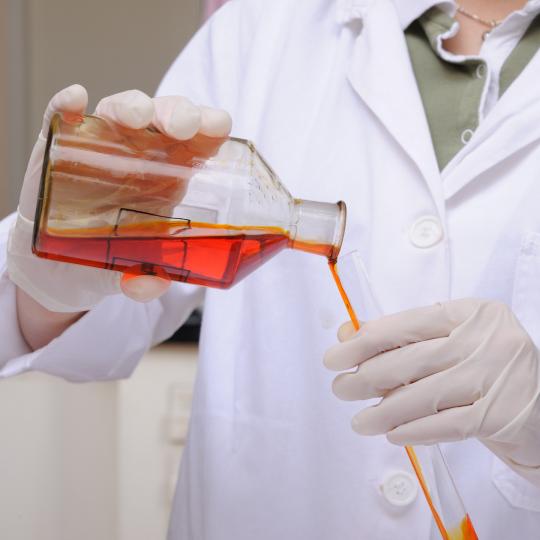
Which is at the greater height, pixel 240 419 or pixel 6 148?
pixel 240 419

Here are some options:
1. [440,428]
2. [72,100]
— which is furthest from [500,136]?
[72,100]

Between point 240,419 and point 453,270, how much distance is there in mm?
349

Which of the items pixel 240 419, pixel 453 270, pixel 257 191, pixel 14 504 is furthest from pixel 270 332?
pixel 14 504

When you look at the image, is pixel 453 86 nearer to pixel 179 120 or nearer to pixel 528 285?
pixel 528 285

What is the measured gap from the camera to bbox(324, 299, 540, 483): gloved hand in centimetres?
75

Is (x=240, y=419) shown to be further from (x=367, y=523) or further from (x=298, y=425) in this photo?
(x=367, y=523)

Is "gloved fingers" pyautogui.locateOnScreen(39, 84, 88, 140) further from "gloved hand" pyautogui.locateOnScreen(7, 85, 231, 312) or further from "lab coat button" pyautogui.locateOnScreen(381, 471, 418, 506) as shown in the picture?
"lab coat button" pyautogui.locateOnScreen(381, 471, 418, 506)

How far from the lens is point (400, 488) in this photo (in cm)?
92

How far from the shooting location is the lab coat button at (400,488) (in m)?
0.91

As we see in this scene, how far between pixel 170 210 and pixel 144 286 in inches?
3.6

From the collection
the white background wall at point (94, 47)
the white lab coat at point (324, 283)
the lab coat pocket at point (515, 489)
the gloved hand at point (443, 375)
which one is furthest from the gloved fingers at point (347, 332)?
the white background wall at point (94, 47)

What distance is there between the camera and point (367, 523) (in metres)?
0.94

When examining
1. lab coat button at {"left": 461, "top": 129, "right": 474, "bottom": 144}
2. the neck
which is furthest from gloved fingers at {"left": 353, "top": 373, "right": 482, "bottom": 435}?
the neck

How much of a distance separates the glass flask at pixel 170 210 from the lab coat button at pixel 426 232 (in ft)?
0.82
